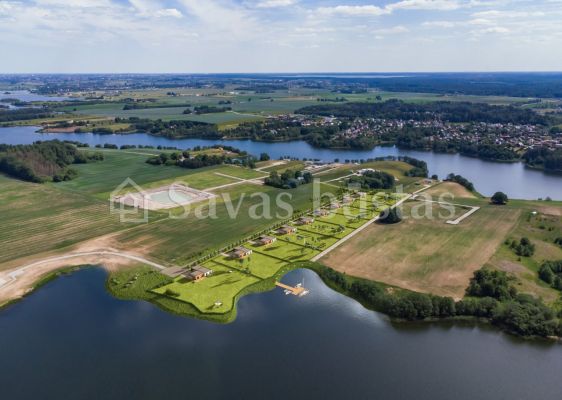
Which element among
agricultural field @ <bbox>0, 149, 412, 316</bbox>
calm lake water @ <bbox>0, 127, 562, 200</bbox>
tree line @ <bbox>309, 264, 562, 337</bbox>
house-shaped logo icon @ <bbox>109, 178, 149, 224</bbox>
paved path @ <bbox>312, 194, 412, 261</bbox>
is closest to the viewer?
tree line @ <bbox>309, 264, 562, 337</bbox>

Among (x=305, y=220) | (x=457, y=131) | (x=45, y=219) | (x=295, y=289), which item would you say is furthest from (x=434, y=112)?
(x=45, y=219)

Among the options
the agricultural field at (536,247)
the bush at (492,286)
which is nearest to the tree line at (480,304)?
the bush at (492,286)

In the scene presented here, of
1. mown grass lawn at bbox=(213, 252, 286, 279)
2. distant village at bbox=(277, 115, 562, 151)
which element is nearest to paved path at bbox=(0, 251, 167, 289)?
mown grass lawn at bbox=(213, 252, 286, 279)

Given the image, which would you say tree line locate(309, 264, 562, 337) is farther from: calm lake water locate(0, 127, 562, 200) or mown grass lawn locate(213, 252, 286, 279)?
calm lake water locate(0, 127, 562, 200)

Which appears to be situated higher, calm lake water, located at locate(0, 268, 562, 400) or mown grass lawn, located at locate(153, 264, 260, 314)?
mown grass lawn, located at locate(153, 264, 260, 314)

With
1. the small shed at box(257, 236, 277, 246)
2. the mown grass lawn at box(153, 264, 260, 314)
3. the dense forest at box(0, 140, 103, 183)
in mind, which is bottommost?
the mown grass lawn at box(153, 264, 260, 314)

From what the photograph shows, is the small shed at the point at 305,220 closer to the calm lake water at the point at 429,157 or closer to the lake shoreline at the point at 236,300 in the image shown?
the lake shoreline at the point at 236,300

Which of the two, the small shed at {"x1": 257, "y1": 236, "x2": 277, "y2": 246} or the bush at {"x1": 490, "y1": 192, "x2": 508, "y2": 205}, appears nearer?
the small shed at {"x1": 257, "y1": 236, "x2": 277, "y2": 246}
